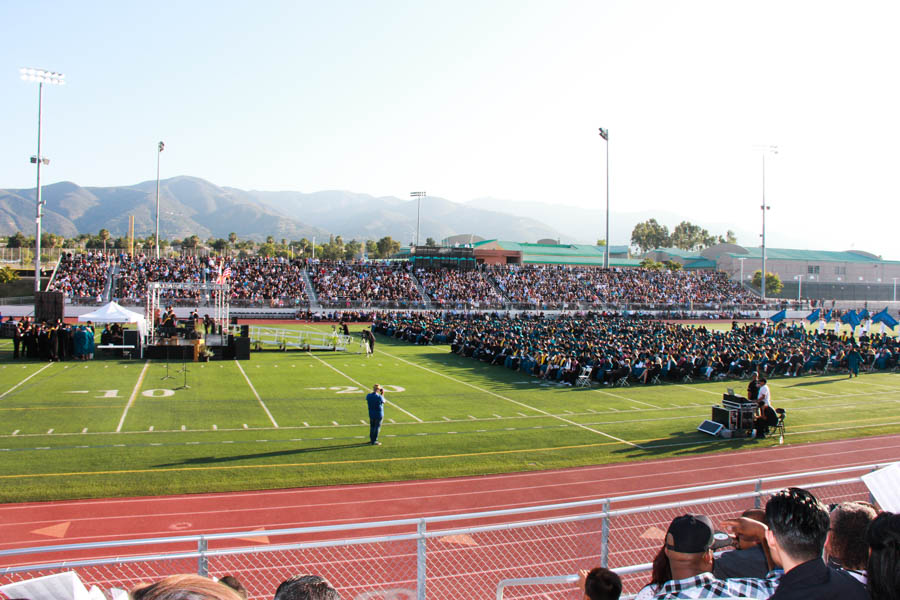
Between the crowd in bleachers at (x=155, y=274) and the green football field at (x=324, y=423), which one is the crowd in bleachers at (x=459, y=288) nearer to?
the crowd in bleachers at (x=155, y=274)

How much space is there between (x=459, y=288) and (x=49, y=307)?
37036 millimetres

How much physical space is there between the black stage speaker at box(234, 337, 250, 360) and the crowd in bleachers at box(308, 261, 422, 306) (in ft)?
79.2

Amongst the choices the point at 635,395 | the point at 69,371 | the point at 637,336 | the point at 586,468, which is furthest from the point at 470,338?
the point at 586,468

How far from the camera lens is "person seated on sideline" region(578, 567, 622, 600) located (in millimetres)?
3375

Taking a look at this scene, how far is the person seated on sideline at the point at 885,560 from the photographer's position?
275 centimetres

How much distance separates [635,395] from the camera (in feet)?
73.9

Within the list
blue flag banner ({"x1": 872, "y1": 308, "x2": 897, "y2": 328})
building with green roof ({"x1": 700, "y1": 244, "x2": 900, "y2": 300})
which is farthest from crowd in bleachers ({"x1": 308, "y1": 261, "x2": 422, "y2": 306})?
building with green roof ({"x1": 700, "y1": 244, "x2": 900, "y2": 300})

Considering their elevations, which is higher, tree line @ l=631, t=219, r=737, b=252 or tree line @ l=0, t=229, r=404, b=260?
tree line @ l=631, t=219, r=737, b=252

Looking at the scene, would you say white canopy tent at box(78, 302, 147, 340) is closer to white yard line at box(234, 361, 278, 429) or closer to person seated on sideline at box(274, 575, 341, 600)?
white yard line at box(234, 361, 278, 429)

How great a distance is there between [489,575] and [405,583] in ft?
4.38

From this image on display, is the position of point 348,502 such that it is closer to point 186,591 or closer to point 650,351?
point 186,591

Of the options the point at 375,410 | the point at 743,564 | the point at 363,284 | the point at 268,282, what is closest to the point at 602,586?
the point at 743,564

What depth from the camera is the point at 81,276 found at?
5244 cm

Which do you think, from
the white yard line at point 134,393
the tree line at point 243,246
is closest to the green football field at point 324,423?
the white yard line at point 134,393
